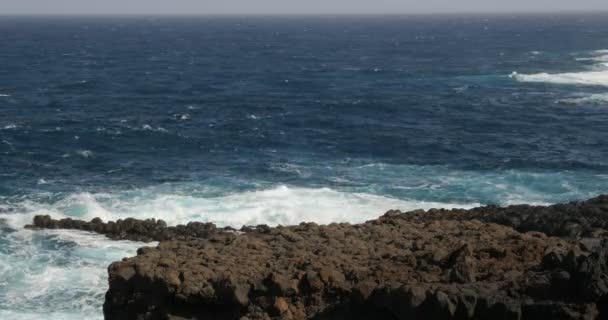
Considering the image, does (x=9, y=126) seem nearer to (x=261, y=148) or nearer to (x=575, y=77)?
(x=261, y=148)

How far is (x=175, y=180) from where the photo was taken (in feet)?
192

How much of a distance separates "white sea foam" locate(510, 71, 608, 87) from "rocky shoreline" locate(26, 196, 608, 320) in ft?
270

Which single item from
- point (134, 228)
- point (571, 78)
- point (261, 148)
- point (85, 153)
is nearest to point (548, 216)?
point (134, 228)

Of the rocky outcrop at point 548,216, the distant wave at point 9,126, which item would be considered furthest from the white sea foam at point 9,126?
the rocky outcrop at point 548,216

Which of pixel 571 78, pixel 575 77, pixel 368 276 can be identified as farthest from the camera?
pixel 575 77

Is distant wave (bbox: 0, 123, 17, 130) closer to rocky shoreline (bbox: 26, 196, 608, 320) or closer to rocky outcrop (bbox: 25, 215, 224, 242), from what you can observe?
rocky outcrop (bbox: 25, 215, 224, 242)

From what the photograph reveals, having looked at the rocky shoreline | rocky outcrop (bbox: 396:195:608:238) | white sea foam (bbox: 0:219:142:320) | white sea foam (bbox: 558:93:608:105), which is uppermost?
the rocky shoreline

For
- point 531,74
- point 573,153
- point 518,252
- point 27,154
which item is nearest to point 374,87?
point 531,74

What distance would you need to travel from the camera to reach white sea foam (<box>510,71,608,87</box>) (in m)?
109

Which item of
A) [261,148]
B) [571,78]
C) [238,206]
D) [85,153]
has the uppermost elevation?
[571,78]

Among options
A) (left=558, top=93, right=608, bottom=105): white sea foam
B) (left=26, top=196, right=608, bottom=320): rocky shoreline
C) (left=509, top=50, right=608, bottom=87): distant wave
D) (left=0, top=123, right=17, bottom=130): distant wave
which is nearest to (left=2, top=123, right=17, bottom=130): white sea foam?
(left=0, top=123, right=17, bottom=130): distant wave

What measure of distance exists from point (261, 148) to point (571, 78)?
199 feet

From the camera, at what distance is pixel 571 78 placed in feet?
372

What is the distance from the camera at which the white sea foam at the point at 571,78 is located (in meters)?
109
